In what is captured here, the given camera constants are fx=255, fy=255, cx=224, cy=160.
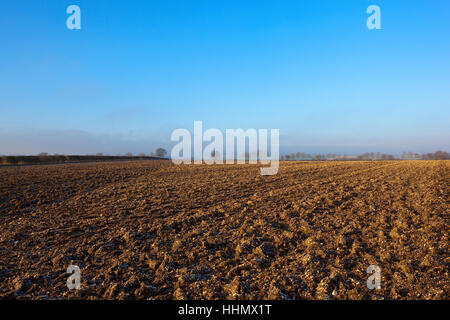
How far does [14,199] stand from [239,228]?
14125mm

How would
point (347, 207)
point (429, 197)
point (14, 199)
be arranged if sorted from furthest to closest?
point (14, 199) < point (429, 197) < point (347, 207)

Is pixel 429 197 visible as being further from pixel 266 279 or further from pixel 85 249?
pixel 85 249

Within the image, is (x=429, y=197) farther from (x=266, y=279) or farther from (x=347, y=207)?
(x=266, y=279)

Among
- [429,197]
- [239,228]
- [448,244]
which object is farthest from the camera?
[429,197]

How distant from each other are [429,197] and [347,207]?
5305 millimetres

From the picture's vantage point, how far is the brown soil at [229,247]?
5.72 metres

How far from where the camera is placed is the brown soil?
5.72m

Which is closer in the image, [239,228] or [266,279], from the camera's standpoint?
[266,279]

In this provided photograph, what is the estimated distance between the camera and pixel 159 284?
595 cm

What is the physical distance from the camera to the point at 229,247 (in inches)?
314
